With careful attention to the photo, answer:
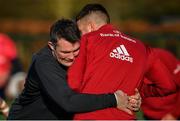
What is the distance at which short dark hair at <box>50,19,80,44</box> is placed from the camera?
21.3ft

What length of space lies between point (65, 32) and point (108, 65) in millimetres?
514

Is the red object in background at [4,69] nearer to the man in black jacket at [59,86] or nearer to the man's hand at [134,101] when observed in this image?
the man in black jacket at [59,86]

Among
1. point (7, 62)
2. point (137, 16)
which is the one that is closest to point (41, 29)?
point (137, 16)

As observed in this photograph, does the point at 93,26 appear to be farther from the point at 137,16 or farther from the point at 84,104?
the point at 137,16

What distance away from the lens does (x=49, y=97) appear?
22.0 feet

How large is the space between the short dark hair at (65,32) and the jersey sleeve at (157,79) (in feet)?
2.55

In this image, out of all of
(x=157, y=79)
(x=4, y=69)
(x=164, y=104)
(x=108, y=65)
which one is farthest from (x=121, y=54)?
(x=4, y=69)

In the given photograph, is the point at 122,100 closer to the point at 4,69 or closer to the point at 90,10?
the point at 90,10

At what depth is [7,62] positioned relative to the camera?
44.0ft

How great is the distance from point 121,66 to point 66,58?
502mm

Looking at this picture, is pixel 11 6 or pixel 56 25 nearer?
pixel 56 25

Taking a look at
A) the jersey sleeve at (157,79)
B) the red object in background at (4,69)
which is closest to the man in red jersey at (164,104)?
the jersey sleeve at (157,79)

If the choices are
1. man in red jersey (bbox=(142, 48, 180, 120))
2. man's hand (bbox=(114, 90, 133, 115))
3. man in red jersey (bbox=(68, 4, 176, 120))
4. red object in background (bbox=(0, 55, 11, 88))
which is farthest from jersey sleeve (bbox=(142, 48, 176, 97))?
red object in background (bbox=(0, 55, 11, 88))

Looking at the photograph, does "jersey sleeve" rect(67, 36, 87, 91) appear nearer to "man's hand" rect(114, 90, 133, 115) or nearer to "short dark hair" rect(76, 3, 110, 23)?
"man's hand" rect(114, 90, 133, 115)
